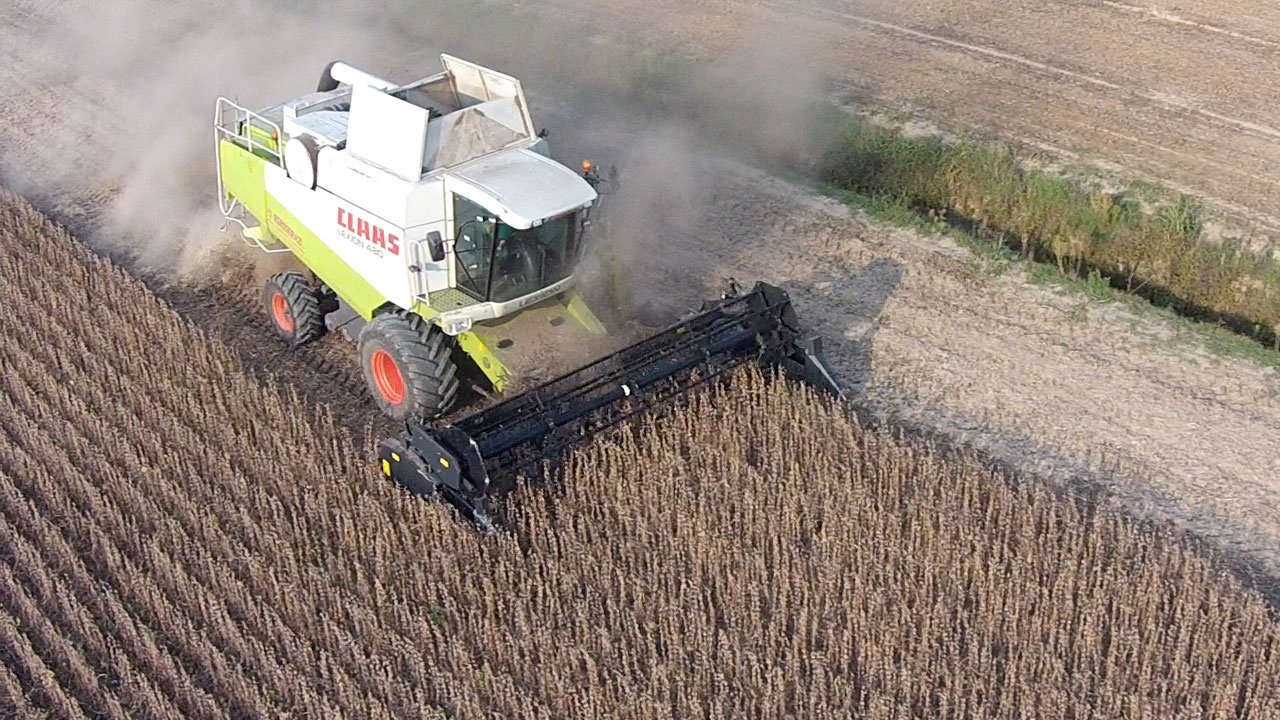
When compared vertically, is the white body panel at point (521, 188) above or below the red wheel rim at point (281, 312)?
above

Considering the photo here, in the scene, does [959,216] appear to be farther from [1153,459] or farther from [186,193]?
[186,193]

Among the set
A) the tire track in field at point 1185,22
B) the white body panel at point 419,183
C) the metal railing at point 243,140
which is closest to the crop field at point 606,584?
the white body panel at point 419,183

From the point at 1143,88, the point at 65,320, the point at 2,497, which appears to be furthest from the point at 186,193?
the point at 1143,88

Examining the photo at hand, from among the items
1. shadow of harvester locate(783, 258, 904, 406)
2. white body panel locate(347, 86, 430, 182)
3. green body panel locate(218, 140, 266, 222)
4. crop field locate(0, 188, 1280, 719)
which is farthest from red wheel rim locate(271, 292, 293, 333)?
shadow of harvester locate(783, 258, 904, 406)

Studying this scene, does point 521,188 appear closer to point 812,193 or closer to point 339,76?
point 339,76

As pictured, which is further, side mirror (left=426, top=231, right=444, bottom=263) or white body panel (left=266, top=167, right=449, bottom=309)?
white body panel (left=266, top=167, right=449, bottom=309)

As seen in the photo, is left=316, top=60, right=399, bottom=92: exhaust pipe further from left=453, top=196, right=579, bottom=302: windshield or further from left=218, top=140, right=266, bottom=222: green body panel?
left=453, top=196, right=579, bottom=302: windshield

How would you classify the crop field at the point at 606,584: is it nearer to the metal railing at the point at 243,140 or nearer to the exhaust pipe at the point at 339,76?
the metal railing at the point at 243,140
